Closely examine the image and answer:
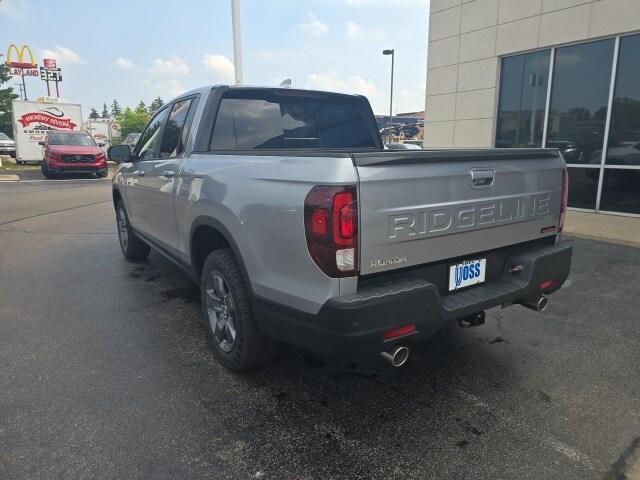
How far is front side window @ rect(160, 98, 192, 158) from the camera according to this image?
393 cm

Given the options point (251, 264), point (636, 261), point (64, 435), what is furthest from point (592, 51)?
point (64, 435)

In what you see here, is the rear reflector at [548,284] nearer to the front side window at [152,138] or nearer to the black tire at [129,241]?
the front side window at [152,138]

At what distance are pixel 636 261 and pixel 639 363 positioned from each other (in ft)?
10.7

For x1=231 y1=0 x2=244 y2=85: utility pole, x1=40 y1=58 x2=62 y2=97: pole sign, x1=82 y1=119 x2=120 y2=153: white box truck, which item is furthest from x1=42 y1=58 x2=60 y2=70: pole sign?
A: x1=231 y1=0 x2=244 y2=85: utility pole

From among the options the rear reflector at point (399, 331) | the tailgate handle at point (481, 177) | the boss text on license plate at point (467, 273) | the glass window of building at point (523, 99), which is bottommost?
the rear reflector at point (399, 331)

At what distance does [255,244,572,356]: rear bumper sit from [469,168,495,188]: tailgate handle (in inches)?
25.4

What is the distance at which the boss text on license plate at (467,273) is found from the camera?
2.69 meters

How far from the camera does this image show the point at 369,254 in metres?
2.24

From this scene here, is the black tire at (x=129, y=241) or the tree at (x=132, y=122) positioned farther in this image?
the tree at (x=132, y=122)

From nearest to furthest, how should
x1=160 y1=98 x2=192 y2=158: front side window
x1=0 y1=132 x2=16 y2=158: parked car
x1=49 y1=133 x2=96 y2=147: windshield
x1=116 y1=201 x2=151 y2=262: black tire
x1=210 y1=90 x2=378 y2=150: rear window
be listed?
x1=210 y1=90 x2=378 y2=150: rear window < x1=160 y1=98 x2=192 y2=158: front side window < x1=116 y1=201 x2=151 y2=262: black tire < x1=49 y1=133 x2=96 y2=147: windshield < x1=0 y1=132 x2=16 y2=158: parked car

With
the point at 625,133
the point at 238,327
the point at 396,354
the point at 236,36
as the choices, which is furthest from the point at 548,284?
the point at 236,36

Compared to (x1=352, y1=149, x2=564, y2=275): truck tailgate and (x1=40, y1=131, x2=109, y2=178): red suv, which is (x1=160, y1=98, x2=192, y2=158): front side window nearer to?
(x1=352, y1=149, x2=564, y2=275): truck tailgate

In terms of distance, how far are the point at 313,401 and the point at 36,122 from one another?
25.2 m

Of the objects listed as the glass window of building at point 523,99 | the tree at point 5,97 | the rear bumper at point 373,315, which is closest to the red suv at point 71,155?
the glass window of building at point 523,99
